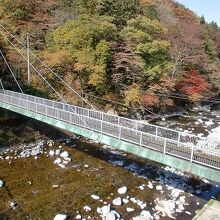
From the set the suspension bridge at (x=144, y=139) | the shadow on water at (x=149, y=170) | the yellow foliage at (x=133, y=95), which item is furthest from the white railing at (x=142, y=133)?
the yellow foliage at (x=133, y=95)

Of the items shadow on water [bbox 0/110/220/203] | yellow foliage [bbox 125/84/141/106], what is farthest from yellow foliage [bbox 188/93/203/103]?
shadow on water [bbox 0/110/220/203]

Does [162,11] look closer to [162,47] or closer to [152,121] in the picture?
[162,47]

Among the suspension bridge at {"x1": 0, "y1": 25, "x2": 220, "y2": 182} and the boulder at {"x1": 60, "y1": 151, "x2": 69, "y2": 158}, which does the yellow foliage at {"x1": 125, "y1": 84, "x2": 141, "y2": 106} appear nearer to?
the boulder at {"x1": 60, "y1": 151, "x2": 69, "y2": 158}

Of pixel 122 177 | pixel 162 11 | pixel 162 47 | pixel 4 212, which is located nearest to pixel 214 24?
pixel 162 11

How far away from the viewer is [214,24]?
193ft

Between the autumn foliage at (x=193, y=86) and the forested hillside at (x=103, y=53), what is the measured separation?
0.09 metres

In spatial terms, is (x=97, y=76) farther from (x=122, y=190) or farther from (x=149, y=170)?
(x=122, y=190)

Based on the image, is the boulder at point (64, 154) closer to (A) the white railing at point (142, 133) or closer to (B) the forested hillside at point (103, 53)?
(A) the white railing at point (142, 133)

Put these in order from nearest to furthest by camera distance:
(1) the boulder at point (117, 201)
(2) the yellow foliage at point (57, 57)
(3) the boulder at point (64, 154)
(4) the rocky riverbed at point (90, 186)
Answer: (4) the rocky riverbed at point (90, 186)
(1) the boulder at point (117, 201)
(3) the boulder at point (64, 154)
(2) the yellow foliage at point (57, 57)

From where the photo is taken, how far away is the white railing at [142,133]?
1045cm

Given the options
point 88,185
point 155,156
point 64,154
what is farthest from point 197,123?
point 155,156

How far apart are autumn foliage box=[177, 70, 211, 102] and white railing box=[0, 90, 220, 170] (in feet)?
55.3

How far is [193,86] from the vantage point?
103ft

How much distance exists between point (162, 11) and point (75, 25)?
71.8 ft
